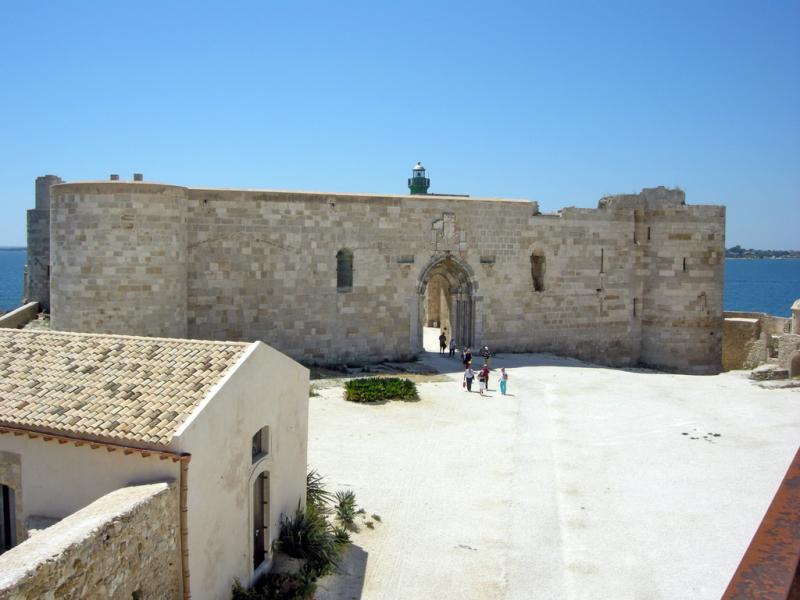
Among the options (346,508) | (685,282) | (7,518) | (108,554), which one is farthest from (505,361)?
(108,554)

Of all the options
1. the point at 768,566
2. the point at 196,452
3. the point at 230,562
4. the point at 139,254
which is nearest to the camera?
the point at 768,566

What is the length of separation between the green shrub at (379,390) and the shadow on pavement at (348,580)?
8700 millimetres

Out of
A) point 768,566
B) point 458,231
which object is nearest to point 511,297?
point 458,231

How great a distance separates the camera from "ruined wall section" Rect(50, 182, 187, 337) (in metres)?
20.6

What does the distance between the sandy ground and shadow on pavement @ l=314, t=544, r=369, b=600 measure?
29 mm

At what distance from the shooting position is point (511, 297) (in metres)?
27.1

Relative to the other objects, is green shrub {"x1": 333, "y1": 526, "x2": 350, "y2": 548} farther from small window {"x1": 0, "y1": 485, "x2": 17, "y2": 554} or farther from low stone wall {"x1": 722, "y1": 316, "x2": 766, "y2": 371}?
low stone wall {"x1": 722, "y1": 316, "x2": 766, "y2": 371}

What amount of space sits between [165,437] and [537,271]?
837 inches

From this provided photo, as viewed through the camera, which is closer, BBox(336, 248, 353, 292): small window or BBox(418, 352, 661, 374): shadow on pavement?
BBox(336, 248, 353, 292): small window

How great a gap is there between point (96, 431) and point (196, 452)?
1.23 meters

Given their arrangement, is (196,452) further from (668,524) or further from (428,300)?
(428,300)

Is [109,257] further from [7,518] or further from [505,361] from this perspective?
[505,361]

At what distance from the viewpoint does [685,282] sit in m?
28.7

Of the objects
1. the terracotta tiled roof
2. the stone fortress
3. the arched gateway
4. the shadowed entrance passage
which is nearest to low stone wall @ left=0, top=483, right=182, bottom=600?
the terracotta tiled roof
